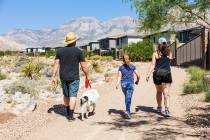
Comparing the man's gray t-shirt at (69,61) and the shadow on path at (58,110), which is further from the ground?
the man's gray t-shirt at (69,61)

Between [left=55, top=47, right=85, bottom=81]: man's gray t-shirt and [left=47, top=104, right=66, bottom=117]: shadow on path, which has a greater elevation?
[left=55, top=47, right=85, bottom=81]: man's gray t-shirt

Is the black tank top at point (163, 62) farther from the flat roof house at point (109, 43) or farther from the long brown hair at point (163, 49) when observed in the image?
the flat roof house at point (109, 43)

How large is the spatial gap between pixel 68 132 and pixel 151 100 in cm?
548

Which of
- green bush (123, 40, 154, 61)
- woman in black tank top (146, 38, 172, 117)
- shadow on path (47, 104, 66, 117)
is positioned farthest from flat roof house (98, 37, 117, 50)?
woman in black tank top (146, 38, 172, 117)

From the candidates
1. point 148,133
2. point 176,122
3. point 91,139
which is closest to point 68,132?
point 91,139

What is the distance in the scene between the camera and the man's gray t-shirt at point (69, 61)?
12.2m

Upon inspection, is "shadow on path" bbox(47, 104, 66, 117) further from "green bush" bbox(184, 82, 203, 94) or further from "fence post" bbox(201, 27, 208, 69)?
"fence post" bbox(201, 27, 208, 69)

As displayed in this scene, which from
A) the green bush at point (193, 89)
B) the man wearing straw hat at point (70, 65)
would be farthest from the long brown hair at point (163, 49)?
the green bush at point (193, 89)

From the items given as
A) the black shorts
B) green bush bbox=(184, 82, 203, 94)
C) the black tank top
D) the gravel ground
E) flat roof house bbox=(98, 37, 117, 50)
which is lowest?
the gravel ground

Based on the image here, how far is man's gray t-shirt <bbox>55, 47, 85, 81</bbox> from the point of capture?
12.2m

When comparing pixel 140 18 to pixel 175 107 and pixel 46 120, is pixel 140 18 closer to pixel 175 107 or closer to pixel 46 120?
pixel 175 107

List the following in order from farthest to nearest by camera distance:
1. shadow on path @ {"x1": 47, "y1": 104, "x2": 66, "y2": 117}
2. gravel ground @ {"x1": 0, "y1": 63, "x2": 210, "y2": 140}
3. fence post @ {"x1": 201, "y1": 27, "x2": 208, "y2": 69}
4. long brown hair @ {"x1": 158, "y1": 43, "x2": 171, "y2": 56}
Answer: fence post @ {"x1": 201, "y1": 27, "x2": 208, "y2": 69} → shadow on path @ {"x1": 47, "y1": 104, "x2": 66, "y2": 117} → long brown hair @ {"x1": 158, "y1": 43, "x2": 171, "y2": 56} → gravel ground @ {"x1": 0, "y1": 63, "x2": 210, "y2": 140}

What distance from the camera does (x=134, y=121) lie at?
1184 cm

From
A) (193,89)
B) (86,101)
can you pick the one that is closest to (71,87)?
(86,101)
